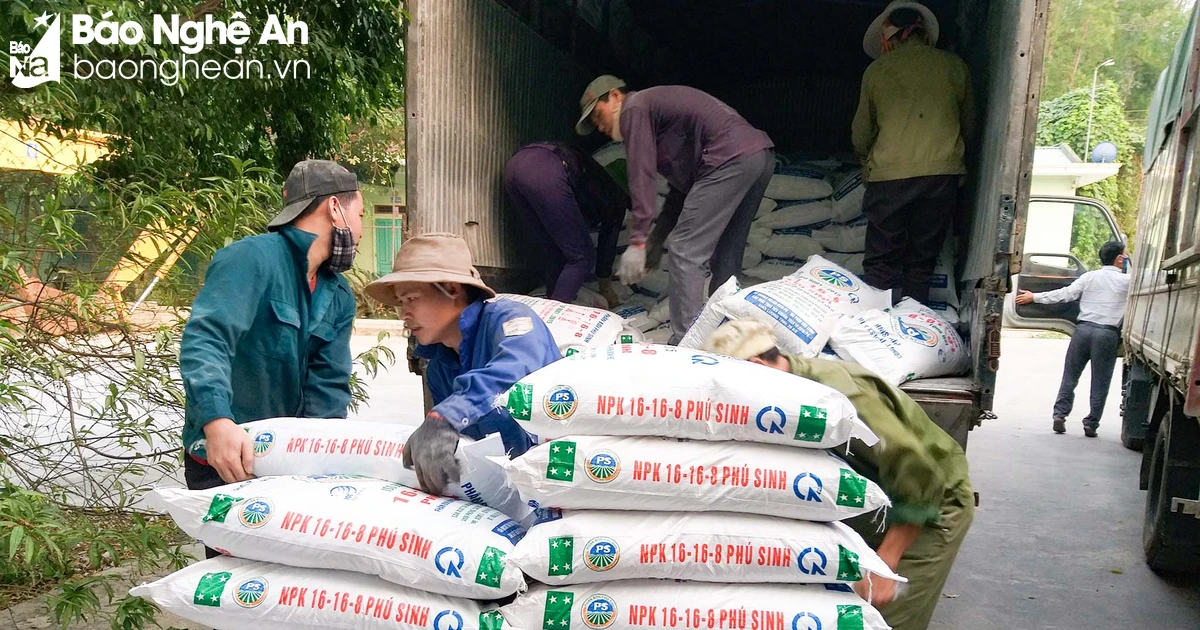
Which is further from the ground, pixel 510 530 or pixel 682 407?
pixel 682 407

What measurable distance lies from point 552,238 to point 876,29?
205 centimetres

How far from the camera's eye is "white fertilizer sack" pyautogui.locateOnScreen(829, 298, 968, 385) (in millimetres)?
3137

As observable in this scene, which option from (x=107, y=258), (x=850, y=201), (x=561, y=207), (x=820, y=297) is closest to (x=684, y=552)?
(x=820, y=297)

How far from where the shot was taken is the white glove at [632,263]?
3.70 m

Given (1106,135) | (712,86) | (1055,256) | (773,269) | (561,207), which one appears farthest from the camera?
(1106,135)

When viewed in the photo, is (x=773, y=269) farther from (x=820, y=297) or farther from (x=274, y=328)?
(x=274, y=328)

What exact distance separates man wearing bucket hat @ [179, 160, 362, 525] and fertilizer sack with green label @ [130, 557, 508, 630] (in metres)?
0.31

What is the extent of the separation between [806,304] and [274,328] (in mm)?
2014

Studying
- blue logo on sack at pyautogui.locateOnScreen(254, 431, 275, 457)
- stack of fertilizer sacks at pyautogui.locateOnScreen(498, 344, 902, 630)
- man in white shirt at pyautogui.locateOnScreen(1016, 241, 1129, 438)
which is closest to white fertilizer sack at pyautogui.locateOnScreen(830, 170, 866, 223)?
stack of fertilizer sacks at pyautogui.locateOnScreen(498, 344, 902, 630)

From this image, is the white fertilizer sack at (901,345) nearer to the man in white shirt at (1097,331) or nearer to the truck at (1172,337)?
the truck at (1172,337)

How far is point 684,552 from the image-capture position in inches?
70.1

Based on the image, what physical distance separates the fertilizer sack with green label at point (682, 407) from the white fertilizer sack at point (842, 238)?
2808mm

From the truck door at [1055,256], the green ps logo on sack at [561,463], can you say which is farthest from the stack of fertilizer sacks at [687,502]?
the truck door at [1055,256]

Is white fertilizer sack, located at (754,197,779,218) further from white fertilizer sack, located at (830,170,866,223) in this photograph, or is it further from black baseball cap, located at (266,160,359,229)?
black baseball cap, located at (266,160,359,229)
